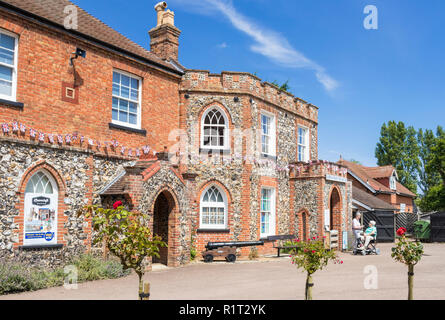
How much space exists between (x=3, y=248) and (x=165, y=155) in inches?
234

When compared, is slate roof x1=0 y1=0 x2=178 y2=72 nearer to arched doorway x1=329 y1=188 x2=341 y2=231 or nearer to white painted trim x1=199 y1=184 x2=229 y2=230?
white painted trim x1=199 y1=184 x2=229 y2=230

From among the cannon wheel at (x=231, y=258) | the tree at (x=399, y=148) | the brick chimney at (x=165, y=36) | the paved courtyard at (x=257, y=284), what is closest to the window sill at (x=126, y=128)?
the brick chimney at (x=165, y=36)

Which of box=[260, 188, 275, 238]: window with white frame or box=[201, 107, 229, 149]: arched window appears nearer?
box=[201, 107, 229, 149]: arched window

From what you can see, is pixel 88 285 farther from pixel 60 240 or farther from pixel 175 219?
pixel 175 219

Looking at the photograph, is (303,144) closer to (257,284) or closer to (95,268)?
(257,284)

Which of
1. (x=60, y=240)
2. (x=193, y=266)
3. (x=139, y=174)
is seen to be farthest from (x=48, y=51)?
(x=193, y=266)

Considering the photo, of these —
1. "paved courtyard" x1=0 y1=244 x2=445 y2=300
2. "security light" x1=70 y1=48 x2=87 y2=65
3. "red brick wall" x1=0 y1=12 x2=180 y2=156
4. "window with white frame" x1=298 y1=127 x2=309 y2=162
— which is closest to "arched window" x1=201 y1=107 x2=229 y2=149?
"red brick wall" x1=0 y1=12 x2=180 y2=156

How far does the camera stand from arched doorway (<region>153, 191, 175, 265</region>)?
48.6ft

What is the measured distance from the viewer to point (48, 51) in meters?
12.7

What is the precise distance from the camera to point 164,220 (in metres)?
15.2

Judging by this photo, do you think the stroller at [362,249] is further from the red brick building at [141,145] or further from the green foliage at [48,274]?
the green foliage at [48,274]

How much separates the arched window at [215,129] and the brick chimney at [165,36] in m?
3.02

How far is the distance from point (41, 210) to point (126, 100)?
16.9 feet

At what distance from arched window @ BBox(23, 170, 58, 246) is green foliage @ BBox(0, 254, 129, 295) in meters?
0.88
